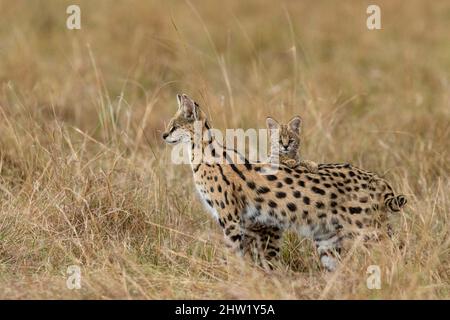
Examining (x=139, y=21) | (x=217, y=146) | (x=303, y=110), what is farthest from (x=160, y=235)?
(x=139, y=21)

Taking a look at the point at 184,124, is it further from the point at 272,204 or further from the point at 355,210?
the point at 355,210

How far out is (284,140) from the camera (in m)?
7.20

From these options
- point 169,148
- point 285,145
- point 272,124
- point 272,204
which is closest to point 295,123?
point 272,124

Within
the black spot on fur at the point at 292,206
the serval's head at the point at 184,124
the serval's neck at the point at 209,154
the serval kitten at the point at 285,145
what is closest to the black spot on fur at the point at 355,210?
the black spot on fur at the point at 292,206

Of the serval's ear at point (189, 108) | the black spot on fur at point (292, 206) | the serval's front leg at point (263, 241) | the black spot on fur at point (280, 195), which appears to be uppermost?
the serval's ear at point (189, 108)

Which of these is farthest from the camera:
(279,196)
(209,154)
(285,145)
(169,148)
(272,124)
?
(169,148)

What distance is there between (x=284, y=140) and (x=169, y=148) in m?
2.35

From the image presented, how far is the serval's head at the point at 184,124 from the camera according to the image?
686cm

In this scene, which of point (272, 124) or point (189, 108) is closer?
point (189, 108)

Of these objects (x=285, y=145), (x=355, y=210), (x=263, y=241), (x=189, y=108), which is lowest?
(x=263, y=241)

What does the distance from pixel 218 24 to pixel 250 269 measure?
29.0 feet

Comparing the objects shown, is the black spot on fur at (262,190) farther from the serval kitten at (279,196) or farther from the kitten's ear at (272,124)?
the kitten's ear at (272,124)

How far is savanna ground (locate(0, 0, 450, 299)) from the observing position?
6.28 meters
